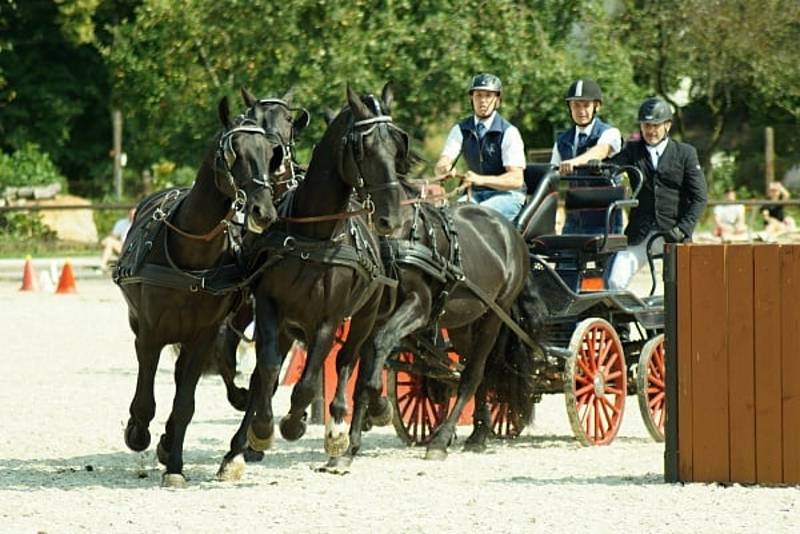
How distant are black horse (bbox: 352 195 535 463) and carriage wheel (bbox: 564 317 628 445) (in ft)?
1.77

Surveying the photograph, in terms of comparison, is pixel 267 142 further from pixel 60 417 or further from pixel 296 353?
pixel 296 353

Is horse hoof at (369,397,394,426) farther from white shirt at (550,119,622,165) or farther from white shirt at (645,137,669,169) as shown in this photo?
white shirt at (645,137,669,169)

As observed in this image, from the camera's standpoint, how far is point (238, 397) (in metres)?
11.0

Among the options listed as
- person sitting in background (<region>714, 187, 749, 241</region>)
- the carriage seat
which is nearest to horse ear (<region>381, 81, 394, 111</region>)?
the carriage seat

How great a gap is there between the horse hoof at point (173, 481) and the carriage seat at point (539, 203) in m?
3.69

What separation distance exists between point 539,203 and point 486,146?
1.86ft

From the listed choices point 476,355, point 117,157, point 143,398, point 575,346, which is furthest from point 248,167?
point 117,157

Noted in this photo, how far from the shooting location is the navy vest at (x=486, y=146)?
12164 mm

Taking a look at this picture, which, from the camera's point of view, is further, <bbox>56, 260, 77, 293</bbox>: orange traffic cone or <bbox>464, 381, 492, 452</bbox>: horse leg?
→ <bbox>56, 260, 77, 293</bbox>: orange traffic cone

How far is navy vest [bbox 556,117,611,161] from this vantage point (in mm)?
12852

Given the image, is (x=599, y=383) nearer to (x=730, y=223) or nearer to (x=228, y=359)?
(x=228, y=359)

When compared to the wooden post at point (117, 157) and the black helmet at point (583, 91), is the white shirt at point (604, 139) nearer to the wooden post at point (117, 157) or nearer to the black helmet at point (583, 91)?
the black helmet at point (583, 91)

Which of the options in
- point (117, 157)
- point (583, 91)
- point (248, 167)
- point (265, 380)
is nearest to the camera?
point (248, 167)

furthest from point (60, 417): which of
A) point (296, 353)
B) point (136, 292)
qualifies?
point (136, 292)
